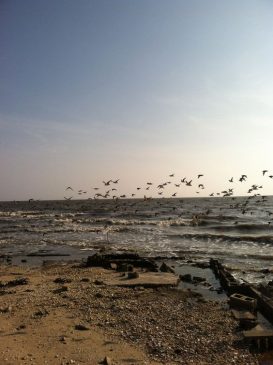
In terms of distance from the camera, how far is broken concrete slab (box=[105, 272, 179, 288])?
60.7ft

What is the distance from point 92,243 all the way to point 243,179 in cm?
1484

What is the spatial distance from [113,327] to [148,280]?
6.53 meters

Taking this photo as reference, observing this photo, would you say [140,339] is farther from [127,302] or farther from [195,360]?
[127,302]

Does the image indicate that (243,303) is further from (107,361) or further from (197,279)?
(107,361)

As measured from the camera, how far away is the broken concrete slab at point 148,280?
60.7 ft

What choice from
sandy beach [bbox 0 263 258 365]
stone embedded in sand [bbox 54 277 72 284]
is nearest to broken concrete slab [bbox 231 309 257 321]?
sandy beach [bbox 0 263 258 365]

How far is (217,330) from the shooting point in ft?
40.9

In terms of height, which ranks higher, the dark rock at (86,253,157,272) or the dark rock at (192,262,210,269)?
the dark rock at (86,253,157,272)

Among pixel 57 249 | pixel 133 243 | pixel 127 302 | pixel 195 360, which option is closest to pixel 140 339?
pixel 195 360

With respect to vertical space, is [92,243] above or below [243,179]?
below

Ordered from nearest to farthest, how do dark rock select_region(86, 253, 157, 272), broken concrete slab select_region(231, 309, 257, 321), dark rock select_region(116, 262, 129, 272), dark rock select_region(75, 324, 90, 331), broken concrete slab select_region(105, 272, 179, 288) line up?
dark rock select_region(75, 324, 90, 331)
broken concrete slab select_region(231, 309, 257, 321)
broken concrete slab select_region(105, 272, 179, 288)
dark rock select_region(116, 262, 129, 272)
dark rock select_region(86, 253, 157, 272)

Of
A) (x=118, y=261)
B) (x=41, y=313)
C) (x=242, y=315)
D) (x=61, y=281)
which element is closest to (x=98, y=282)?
(x=61, y=281)

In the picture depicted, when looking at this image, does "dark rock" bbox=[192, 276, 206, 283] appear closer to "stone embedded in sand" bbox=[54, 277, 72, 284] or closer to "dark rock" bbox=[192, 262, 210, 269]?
"dark rock" bbox=[192, 262, 210, 269]

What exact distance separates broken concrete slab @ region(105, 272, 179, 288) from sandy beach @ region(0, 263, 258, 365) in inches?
17.5
